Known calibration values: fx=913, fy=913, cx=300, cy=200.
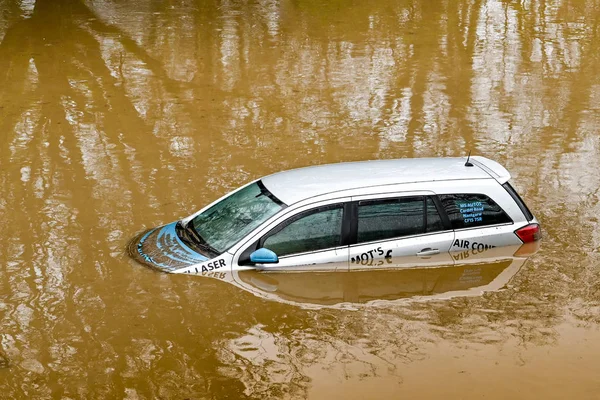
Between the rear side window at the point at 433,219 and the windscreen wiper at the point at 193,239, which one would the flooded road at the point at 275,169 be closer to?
the windscreen wiper at the point at 193,239

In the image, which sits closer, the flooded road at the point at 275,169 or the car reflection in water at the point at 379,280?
the flooded road at the point at 275,169

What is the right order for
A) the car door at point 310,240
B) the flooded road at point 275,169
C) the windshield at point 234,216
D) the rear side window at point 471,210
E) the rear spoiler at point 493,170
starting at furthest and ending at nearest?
the rear spoiler at point 493,170 → the rear side window at point 471,210 → the windshield at point 234,216 → the car door at point 310,240 → the flooded road at point 275,169

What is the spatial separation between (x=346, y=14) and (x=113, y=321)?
1989cm

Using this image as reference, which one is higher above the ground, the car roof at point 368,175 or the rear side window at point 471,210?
the car roof at point 368,175

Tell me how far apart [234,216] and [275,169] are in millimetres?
4292

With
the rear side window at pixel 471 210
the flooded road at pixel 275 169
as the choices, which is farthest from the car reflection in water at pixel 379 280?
the rear side window at pixel 471 210

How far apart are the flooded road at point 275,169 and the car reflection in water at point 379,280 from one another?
4cm

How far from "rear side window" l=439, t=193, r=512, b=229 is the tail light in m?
0.35

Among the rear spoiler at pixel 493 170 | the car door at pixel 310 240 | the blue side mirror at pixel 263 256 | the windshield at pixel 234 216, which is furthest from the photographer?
the rear spoiler at pixel 493 170

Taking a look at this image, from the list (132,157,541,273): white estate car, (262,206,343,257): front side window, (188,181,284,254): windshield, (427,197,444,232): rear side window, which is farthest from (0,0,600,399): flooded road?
(427,197,444,232): rear side window

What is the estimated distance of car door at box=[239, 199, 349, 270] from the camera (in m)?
10.4

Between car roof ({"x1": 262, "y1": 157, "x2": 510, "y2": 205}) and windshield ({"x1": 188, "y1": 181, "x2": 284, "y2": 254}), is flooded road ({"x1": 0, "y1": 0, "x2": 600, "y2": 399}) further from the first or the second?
car roof ({"x1": 262, "y1": 157, "x2": 510, "y2": 205})

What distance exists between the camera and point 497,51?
76.4 ft

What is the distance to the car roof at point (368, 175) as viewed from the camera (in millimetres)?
10617
